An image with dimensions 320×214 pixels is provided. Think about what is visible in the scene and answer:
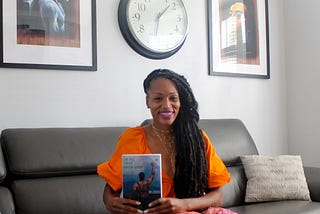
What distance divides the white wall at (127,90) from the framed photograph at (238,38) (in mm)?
62

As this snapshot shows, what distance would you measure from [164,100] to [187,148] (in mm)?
207

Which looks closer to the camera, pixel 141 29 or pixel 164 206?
Answer: pixel 164 206

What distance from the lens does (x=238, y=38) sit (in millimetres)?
3066

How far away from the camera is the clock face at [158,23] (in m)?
2.54

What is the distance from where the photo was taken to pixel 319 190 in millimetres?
2299

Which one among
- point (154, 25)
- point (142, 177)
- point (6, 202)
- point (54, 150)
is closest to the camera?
point (142, 177)

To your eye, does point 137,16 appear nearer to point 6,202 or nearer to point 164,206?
point 6,202

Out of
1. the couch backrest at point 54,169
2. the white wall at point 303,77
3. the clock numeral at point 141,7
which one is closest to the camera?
the couch backrest at point 54,169

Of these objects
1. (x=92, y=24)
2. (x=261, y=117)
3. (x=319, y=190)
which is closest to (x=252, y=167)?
(x=319, y=190)

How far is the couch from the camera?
1.81 metres

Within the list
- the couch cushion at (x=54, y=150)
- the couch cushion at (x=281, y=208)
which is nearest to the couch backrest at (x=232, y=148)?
the couch cushion at (x=281, y=208)

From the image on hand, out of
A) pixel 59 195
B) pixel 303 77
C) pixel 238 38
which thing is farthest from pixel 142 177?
pixel 303 77

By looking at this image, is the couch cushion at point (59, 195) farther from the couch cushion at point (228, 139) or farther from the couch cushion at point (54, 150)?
the couch cushion at point (228, 139)

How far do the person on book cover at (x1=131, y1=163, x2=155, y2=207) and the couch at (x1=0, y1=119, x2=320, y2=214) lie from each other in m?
0.62
